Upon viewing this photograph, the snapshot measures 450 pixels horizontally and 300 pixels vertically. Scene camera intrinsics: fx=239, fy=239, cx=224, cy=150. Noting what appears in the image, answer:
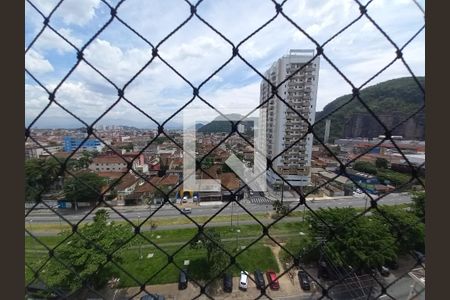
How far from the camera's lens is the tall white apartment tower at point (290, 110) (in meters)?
1.97

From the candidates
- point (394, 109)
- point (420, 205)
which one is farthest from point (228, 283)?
point (394, 109)

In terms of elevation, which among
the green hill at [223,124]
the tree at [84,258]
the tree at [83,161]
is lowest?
the tree at [84,258]

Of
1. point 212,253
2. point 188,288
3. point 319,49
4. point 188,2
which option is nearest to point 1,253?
point 188,2

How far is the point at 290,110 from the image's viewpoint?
132 cm

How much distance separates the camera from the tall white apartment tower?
6.48ft

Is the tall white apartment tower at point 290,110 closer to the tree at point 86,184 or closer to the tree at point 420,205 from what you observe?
the tree at point 420,205

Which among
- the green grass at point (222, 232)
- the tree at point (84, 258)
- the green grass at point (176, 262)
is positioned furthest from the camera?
the green grass at point (222, 232)

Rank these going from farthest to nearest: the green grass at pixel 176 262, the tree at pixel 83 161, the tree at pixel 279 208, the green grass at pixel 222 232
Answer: the tree at pixel 279 208
the green grass at pixel 222 232
the green grass at pixel 176 262
the tree at pixel 83 161

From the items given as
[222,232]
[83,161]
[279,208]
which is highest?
[83,161]

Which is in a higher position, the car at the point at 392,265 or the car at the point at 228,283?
the car at the point at 392,265

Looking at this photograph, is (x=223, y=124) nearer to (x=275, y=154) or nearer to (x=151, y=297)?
(x=151, y=297)

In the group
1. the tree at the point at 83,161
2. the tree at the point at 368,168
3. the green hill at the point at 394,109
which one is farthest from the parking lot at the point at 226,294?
the green hill at the point at 394,109

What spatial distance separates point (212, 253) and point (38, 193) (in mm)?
4741

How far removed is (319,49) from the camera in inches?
21.8
